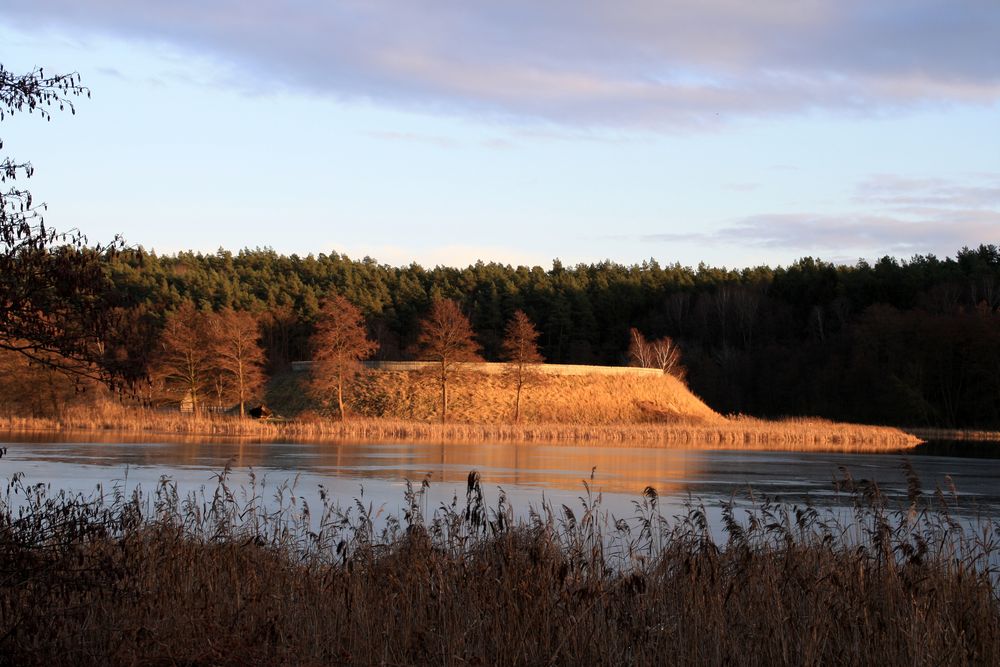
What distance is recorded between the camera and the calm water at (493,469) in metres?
23.5

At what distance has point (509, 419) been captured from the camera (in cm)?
6606

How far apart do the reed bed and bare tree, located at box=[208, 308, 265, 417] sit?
3.95m

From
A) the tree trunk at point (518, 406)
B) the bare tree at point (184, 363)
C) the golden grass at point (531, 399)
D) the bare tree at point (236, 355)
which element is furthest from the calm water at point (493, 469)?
the bare tree at point (184, 363)

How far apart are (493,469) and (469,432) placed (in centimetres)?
2227

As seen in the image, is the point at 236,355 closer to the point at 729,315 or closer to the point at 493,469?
the point at 493,469

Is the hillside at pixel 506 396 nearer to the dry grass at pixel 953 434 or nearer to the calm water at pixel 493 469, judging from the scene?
the dry grass at pixel 953 434

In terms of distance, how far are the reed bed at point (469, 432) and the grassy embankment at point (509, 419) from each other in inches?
2.5

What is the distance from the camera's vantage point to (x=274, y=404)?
221 ft

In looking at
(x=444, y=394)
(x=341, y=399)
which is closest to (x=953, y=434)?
→ (x=444, y=394)

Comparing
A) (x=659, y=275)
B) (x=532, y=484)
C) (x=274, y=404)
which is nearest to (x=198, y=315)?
(x=274, y=404)

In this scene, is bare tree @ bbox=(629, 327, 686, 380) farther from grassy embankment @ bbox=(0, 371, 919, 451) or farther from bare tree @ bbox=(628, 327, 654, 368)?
grassy embankment @ bbox=(0, 371, 919, 451)

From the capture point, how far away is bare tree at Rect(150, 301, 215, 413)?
65.9 meters

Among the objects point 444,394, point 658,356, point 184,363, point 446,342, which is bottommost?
point 444,394

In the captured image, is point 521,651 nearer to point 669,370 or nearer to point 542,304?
point 669,370
